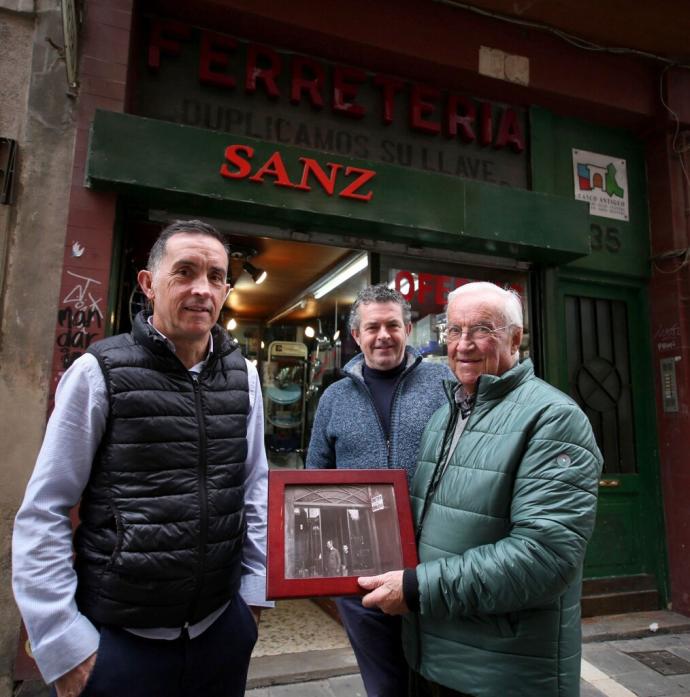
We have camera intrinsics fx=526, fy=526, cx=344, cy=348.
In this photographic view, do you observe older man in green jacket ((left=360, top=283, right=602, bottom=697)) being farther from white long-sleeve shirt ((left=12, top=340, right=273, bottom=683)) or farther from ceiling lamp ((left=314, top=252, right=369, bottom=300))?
ceiling lamp ((left=314, top=252, right=369, bottom=300))

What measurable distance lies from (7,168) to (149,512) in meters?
3.06

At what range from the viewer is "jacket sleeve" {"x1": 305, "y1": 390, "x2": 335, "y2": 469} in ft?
8.61

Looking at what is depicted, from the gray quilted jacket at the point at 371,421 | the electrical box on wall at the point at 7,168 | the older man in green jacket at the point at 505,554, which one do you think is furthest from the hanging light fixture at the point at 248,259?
the older man in green jacket at the point at 505,554

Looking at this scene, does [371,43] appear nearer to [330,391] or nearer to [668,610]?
[330,391]

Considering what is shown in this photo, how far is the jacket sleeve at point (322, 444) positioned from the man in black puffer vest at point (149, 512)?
32.3 inches

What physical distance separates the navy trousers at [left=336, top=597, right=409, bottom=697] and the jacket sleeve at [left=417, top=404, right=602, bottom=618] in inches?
29.3

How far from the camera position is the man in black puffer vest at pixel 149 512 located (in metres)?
1.50

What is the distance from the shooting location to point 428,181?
14.2 feet

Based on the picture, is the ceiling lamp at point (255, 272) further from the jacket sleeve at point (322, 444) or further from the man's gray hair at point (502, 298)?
the man's gray hair at point (502, 298)

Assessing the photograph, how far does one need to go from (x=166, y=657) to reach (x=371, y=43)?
4.60m

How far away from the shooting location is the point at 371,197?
4215 mm

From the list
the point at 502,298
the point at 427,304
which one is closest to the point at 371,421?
the point at 502,298

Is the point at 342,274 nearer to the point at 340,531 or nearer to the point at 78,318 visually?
the point at 78,318

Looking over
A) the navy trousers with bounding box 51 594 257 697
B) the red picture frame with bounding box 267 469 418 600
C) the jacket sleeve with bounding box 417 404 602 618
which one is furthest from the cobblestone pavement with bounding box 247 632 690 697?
the jacket sleeve with bounding box 417 404 602 618
